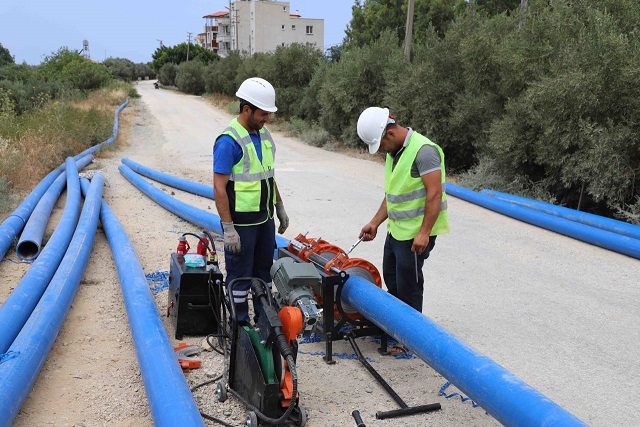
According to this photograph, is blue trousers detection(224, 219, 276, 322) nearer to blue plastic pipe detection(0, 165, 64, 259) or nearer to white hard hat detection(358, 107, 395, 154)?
white hard hat detection(358, 107, 395, 154)

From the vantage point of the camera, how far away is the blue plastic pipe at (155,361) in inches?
124

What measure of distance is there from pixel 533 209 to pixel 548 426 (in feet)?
23.4

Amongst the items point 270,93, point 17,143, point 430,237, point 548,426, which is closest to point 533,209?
point 430,237

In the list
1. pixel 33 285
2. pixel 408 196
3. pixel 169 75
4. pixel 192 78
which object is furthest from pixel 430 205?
pixel 169 75

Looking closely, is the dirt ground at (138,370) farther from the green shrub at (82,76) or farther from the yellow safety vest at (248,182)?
the green shrub at (82,76)

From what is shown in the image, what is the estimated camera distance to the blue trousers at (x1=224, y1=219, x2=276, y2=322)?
14.8 ft

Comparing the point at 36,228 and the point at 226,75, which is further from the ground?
the point at 226,75

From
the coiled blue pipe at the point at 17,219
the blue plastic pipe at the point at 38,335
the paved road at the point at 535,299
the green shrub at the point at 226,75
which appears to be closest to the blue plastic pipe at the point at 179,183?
the paved road at the point at 535,299

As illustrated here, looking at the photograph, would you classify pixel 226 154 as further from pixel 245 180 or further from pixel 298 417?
pixel 298 417

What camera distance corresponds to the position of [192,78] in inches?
2062

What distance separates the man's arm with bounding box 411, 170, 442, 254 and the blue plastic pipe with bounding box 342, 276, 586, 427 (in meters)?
0.49

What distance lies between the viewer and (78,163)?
42.3 ft

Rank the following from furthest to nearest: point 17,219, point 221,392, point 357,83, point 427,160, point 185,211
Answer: point 357,83, point 185,211, point 17,219, point 427,160, point 221,392

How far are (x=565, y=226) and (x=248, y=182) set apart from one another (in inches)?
215
